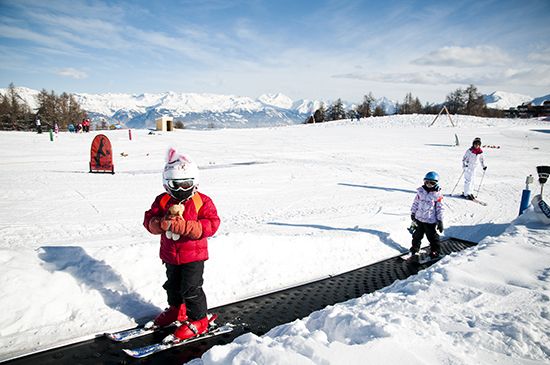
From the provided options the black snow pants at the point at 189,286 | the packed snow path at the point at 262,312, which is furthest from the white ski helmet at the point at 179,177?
the packed snow path at the point at 262,312

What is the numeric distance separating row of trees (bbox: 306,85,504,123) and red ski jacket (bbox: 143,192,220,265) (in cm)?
6152

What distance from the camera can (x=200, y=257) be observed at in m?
3.35

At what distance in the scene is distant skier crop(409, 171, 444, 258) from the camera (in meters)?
5.93

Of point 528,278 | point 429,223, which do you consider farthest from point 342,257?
point 528,278

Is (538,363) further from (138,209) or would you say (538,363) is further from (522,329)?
(138,209)

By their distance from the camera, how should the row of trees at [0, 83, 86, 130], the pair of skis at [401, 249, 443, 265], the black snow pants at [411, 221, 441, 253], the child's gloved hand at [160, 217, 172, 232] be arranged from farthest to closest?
the row of trees at [0, 83, 86, 130]
the black snow pants at [411, 221, 441, 253]
the pair of skis at [401, 249, 443, 265]
the child's gloved hand at [160, 217, 172, 232]

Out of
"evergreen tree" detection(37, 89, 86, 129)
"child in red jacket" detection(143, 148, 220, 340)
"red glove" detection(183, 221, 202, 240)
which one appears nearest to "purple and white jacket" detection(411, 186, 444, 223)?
"child in red jacket" detection(143, 148, 220, 340)

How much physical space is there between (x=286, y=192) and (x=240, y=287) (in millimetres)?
6755

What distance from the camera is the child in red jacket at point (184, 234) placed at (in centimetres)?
311

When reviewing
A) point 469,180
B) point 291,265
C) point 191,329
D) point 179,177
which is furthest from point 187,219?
point 469,180

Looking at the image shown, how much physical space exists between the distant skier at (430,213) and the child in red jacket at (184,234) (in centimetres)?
445

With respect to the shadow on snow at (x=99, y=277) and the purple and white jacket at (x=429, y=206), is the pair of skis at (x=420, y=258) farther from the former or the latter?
the shadow on snow at (x=99, y=277)

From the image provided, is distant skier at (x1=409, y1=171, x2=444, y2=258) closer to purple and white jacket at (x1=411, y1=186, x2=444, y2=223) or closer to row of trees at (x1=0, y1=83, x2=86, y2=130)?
purple and white jacket at (x1=411, y1=186, x2=444, y2=223)

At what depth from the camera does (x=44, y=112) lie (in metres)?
61.2
